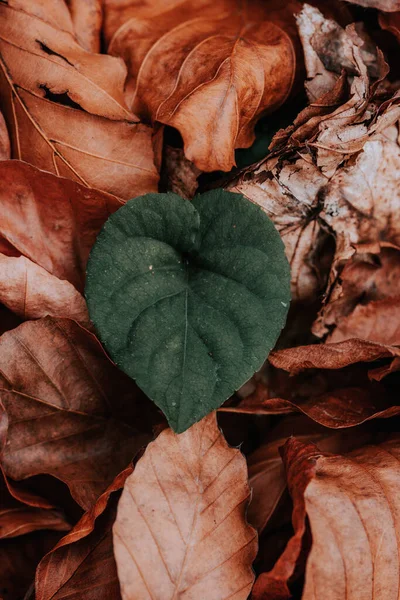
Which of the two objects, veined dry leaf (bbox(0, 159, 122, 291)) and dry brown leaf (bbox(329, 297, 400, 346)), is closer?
veined dry leaf (bbox(0, 159, 122, 291))

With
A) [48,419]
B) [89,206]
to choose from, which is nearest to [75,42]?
[89,206]

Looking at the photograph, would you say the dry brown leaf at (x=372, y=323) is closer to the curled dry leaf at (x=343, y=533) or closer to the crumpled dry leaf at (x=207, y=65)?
the curled dry leaf at (x=343, y=533)

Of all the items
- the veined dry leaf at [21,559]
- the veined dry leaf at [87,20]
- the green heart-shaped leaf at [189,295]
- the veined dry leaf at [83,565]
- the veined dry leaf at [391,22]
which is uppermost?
the veined dry leaf at [391,22]

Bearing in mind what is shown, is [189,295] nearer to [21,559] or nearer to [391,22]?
[21,559]

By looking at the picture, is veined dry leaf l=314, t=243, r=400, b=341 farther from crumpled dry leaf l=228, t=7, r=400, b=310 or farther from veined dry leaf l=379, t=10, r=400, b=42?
veined dry leaf l=379, t=10, r=400, b=42

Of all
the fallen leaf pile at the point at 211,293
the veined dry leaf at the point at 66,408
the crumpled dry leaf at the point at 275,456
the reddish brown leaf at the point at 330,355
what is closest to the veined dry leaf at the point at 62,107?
the fallen leaf pile at the point at 211,293

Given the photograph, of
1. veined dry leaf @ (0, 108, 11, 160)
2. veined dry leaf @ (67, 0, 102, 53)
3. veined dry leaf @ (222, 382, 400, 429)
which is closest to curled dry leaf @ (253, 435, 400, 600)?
veined dry leaf @ (222, 382, 400, 429)
